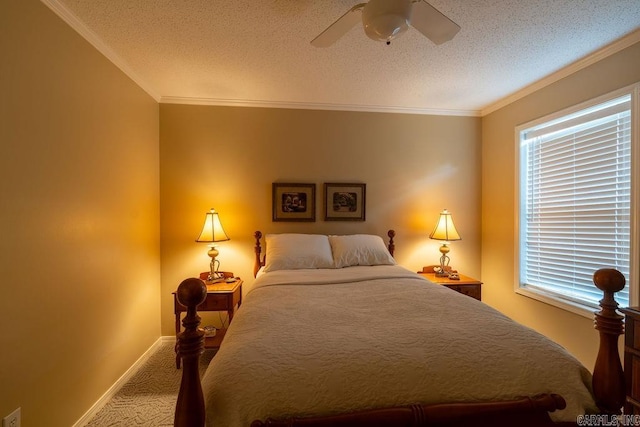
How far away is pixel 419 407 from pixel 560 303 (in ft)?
7.39

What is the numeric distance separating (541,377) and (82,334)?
96.2 inches

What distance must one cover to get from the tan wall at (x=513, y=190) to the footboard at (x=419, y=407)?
1.49 meters

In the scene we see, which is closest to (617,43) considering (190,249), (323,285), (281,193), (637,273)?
(637,273)

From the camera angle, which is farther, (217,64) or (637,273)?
(217,64)

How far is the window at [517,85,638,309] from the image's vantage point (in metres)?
2.03

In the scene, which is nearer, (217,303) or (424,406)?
(424,406)

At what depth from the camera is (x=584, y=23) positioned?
5.86 feet

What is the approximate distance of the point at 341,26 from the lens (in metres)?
1.52

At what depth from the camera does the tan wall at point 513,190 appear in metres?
2.11

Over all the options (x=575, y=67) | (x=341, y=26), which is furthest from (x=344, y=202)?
(x=575, y=67)

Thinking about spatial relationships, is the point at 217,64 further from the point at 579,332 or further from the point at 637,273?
the point at 579,332

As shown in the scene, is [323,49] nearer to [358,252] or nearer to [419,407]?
[358,252]

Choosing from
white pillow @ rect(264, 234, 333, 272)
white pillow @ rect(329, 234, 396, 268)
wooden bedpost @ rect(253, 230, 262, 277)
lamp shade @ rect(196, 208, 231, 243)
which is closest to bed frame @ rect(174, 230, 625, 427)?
white pillow @ rect(264, 234, 333, 272)

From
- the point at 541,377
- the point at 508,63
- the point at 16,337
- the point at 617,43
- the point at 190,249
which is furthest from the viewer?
the point at 190,249
